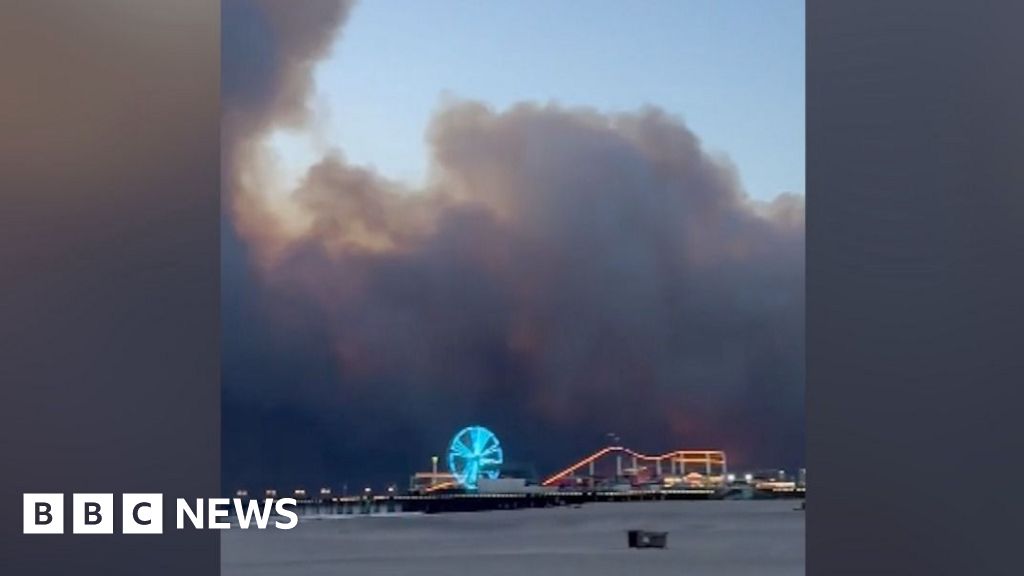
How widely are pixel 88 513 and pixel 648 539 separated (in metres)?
16.7

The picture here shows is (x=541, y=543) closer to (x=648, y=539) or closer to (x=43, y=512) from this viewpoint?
(x=648, y=539)

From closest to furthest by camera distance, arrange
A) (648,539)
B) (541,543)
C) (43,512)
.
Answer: (43,512)
(648,539)
(541,543)

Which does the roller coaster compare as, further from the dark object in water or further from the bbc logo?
the bbc logo

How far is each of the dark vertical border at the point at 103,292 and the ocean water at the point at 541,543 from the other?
10632 millimetres

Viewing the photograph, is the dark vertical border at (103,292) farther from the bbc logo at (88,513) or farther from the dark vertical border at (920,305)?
the dark vertical border at (920,305)

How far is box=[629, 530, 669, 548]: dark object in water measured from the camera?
1945 cm

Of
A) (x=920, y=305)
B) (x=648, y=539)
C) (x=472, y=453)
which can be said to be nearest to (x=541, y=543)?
(x=648, y=539)

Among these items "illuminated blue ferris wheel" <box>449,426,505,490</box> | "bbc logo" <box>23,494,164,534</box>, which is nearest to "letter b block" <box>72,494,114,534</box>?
"bbc logo" <box>23,494,164,534</box>

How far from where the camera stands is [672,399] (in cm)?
2544

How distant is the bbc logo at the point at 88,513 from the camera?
11.2 feet

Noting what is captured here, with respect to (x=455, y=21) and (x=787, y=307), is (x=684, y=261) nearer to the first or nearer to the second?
(x=787, y=307)

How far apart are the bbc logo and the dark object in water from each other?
1616cm

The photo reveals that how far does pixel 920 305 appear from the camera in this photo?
352cm

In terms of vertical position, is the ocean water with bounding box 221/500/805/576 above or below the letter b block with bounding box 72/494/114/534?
below
